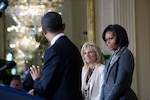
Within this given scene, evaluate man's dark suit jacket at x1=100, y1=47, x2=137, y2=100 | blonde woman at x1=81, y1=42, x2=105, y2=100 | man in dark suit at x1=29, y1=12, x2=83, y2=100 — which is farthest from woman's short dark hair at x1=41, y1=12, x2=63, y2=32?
blonde woman at x1=81, y1=42, x2=105, y2=100

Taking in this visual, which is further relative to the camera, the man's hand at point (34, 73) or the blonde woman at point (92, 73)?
the blonde woman at point (92, 73)

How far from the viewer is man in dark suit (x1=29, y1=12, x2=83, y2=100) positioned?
2156 mm

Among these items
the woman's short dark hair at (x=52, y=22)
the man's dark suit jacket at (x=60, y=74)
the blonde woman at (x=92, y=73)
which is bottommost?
the blonde woman at (x=92, y=73)

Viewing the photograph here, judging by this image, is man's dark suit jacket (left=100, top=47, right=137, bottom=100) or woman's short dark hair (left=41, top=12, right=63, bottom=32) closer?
woman's short dark hair (left=41, top=12, right=63, bottom=32)

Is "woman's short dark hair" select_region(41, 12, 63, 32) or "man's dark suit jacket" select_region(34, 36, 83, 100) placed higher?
"woman's short dark hair" select_region(41, 12, 63, 32)

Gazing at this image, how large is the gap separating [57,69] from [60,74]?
0.13 ft

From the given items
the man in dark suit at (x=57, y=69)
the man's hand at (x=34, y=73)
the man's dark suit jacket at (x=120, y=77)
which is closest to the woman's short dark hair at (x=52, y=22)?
the man in dark suit at (x=57, y=69)

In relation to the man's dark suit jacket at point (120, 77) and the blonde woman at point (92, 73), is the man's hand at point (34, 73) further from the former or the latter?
the blonde woman at point (92, 73)

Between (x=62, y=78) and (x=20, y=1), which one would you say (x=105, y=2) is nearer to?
(x=20, y=1)

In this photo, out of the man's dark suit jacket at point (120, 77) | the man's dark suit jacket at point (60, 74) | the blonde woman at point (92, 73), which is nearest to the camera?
the man's dark suit jacket at point (60, 74)

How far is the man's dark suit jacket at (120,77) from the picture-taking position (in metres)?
2.71

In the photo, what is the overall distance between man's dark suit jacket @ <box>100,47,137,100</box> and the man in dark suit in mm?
519

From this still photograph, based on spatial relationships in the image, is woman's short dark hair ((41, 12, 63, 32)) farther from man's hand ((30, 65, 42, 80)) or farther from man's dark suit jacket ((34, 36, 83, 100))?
man's hand ((30, 65, 42, 80))

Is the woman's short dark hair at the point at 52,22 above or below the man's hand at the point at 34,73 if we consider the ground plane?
above
